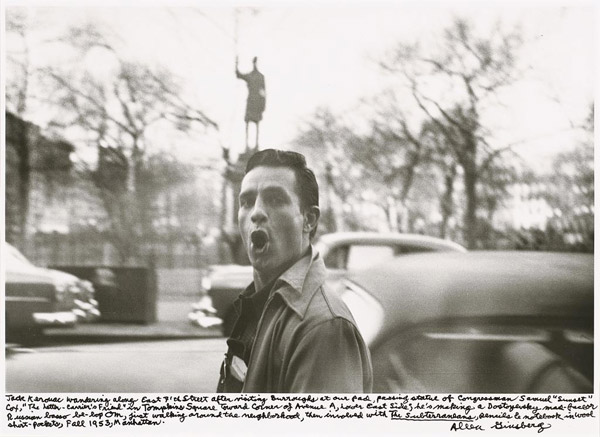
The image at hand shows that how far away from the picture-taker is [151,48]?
323 centimetres

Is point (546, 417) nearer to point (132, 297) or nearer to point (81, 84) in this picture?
point (132, 297)

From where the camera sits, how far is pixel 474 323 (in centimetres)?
296

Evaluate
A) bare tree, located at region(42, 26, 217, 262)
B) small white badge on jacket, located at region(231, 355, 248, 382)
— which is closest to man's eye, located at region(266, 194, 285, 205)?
bare tree, located at region(42, 26, 217, 262)

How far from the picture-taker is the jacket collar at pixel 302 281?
2.85 metres

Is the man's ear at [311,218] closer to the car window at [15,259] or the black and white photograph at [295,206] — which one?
the black and white photograph at [295,206]

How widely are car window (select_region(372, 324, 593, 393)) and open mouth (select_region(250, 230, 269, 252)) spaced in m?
0.67

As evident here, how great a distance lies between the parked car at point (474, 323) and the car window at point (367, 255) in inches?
1.6

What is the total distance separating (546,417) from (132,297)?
2021 mm

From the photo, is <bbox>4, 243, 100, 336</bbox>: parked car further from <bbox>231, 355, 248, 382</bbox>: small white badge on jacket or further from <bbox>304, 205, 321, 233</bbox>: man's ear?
<bbox>304, 205, 321, 233</bbox>: man's ear

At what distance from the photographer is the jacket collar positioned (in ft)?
9.35

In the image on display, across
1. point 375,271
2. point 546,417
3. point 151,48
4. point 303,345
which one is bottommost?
point 546,417

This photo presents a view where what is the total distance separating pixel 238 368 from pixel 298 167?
94 cm

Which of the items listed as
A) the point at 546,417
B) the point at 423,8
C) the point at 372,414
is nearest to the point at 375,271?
the point at 372,414

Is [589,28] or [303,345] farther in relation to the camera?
[589,28]
